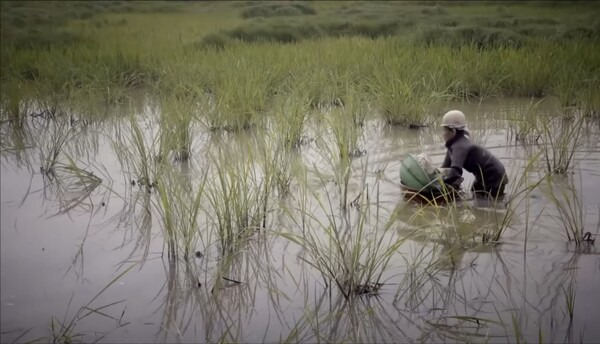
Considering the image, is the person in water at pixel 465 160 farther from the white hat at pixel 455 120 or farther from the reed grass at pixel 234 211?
the reed grass at pixel 234 211

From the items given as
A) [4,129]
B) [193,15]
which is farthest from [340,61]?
[193,15]

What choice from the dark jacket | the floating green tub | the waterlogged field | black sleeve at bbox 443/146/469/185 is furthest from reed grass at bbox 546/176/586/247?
the floating green tub

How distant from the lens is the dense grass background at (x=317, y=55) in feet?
15.7

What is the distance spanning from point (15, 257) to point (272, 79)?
3.20m

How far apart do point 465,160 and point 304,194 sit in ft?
2.53

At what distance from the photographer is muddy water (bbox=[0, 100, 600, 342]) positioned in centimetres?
196

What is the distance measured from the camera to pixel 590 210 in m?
2.82

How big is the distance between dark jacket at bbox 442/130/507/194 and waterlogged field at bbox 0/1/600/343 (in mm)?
117

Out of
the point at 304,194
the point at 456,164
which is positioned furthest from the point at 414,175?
the point at 304,194

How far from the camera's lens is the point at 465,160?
2969 mm

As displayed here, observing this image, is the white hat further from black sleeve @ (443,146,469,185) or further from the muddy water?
the muddy water

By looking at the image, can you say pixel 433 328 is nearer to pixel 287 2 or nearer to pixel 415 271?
pixel 415 271

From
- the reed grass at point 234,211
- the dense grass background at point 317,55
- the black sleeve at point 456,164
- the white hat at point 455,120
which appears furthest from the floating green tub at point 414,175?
the dense grass background at point 317,55

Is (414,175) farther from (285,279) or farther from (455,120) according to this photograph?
(285,279)
